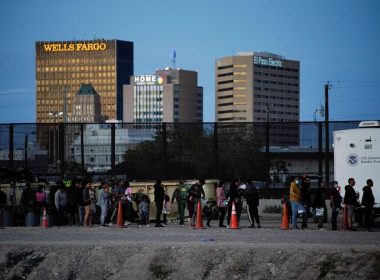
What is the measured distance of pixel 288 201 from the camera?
38.8m

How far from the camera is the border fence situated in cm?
5219

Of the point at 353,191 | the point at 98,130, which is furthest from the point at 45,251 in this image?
the point at 98,130

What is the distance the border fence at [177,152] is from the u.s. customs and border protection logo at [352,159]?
10.2m

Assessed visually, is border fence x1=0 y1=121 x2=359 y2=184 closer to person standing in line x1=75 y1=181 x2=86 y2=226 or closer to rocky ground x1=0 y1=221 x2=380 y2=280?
person standing in line x1=75 y1=181 x2=86 y2=226

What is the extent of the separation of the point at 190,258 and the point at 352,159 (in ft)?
41.3

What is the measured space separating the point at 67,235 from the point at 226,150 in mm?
27800

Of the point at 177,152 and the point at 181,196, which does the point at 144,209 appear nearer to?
the point at 181,196

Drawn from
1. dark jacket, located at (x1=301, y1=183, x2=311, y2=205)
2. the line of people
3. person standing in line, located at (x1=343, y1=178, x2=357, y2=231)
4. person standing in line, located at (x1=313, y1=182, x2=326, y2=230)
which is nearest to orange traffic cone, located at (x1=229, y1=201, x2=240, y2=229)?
the line of people

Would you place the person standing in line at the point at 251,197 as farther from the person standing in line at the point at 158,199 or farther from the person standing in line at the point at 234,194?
the person standing in line at the point at 158,199

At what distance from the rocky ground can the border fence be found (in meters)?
20.4

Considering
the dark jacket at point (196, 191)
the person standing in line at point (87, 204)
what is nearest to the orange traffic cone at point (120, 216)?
the person standing in line at point (87, 204)

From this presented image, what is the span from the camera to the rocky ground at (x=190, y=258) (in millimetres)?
25609

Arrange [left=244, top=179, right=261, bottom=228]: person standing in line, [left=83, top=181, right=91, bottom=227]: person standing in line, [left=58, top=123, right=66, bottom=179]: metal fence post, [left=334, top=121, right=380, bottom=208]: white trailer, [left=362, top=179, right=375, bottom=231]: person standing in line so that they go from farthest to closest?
1. [left=58, top=123, right=66, bottom=179]: metal fence post
2. [left=83, top=181, right=91, bottom=227]: person standing in line
3. [left=334, top=121, right=380, bottom=208]: white trailer
4. [left=244, top=179, right=261, bottom=228]: person standing in line
5. [left=362, top=179, right=375, bottom=231]: person standing in line

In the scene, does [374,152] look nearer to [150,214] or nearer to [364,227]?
[364,227]
